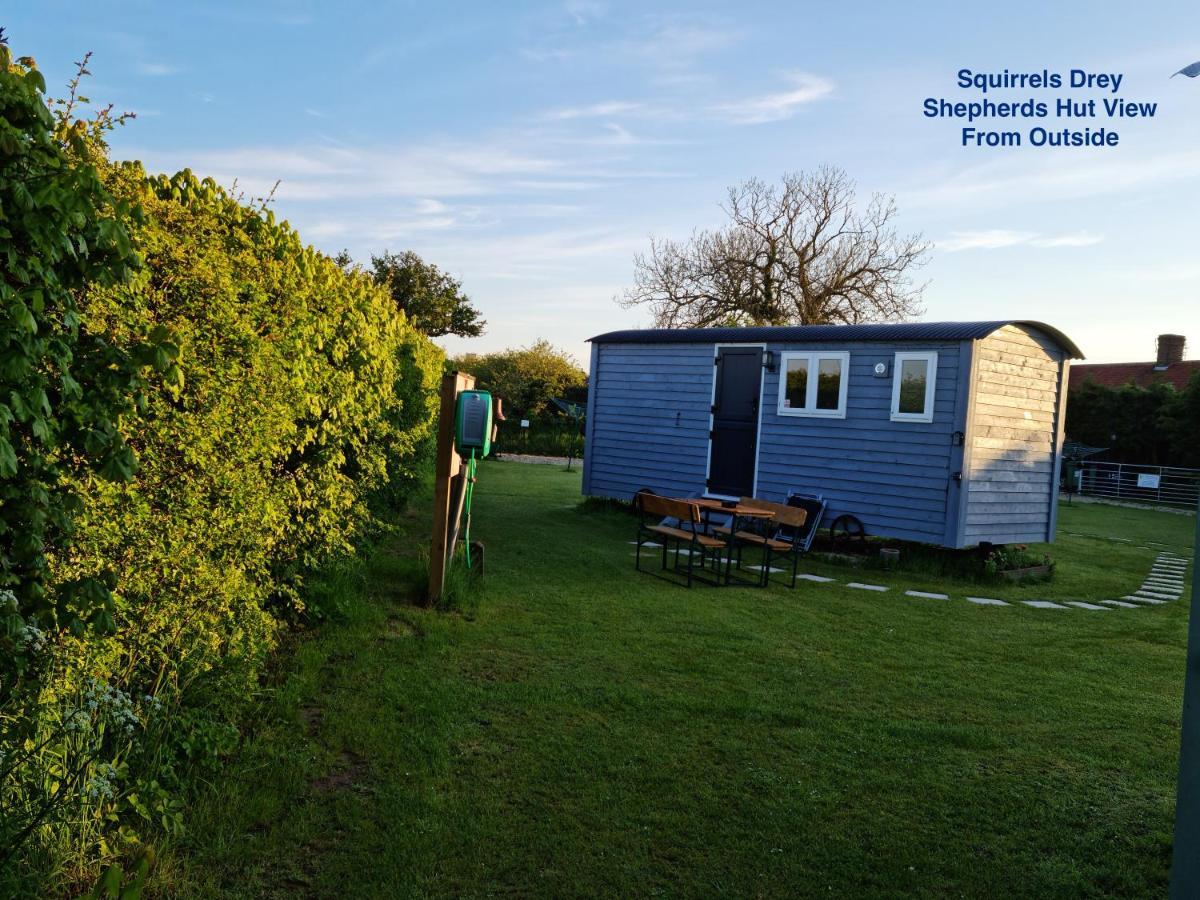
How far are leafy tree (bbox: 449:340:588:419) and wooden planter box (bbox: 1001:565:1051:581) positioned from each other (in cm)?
2381

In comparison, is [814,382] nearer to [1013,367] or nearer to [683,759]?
[1013,367]

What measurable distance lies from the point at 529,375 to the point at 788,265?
11.7 m

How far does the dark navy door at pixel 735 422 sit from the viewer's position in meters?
12.2

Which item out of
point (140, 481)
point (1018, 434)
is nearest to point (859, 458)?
point (1018, 434)

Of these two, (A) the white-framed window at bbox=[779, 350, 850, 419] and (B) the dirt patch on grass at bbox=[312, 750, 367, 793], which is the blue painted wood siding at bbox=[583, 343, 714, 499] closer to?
(A) the white-framed window at bbox=[779, 350, 850, 419]

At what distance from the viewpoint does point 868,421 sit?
36.0 feet

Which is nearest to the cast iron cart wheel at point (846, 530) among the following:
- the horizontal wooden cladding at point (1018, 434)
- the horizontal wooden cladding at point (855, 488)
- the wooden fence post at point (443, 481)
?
the horizontal wooden cladding at point (855, 488)

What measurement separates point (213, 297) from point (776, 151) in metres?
11.9

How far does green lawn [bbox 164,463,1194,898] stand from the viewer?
3.00 meters

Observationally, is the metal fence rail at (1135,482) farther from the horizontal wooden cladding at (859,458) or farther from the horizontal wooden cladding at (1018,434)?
the horizontal wooden cladding at (859,458)

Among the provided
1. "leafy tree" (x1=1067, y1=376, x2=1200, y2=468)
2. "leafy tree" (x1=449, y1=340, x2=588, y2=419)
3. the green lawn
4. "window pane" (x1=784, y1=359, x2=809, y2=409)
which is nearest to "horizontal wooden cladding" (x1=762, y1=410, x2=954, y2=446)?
"window pane" (x1=784, y1=359, x2=809, y2=409)

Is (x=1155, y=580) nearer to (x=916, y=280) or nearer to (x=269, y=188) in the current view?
(x=269, y=188)

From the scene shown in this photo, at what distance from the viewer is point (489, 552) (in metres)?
9.08

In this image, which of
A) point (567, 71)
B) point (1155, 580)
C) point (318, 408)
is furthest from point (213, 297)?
point (1155, 580)
